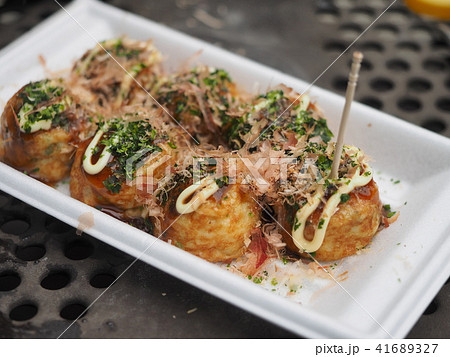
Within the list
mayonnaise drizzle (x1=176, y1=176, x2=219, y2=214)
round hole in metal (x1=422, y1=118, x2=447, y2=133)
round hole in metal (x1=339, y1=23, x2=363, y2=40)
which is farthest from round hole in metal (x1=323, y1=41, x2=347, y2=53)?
mayonnaise drizzle (x1=176, y1=176, x2=219, y2=214)

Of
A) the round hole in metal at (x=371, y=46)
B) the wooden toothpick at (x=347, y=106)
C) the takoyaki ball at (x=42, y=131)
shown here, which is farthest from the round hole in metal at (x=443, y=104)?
the takoyaki ball at (x=42, y=131)

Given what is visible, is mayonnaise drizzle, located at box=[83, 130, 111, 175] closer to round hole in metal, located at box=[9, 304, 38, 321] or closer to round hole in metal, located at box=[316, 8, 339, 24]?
round hole in metal, located at box=[9, 304, 38, 321]

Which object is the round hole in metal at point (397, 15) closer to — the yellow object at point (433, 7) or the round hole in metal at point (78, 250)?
the yellow object at point (433, 7)

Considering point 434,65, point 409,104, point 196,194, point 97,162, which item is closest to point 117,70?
point 97,162

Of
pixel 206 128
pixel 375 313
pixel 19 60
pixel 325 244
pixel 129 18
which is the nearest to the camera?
pixel 375 313

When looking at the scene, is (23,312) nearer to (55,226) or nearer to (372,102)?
(55,226)

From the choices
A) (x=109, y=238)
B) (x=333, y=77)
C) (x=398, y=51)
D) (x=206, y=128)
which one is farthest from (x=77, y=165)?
(x=398, y=51)
